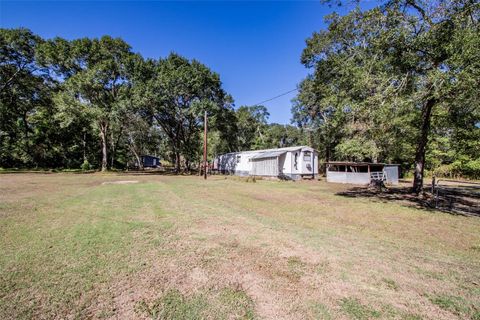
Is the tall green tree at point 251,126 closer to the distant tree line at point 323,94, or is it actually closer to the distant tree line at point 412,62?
the distant tree line at point 323,94

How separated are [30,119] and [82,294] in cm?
4039

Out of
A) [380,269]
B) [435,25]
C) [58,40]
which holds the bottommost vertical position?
[380,269]

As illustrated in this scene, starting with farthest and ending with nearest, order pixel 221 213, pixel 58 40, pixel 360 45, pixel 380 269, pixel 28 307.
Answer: pixel 58 40 → pixel 360 45 → pixel 221 213 → pixel 380 269 → pixel 28 307

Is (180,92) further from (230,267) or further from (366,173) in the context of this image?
(230,267)

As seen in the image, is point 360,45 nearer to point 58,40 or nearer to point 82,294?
point 82,294

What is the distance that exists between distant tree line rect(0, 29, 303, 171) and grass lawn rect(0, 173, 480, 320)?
66.7ft

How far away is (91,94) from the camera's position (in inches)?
976

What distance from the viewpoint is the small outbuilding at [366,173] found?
18797 mm

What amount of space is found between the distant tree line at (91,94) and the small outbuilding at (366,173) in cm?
1460

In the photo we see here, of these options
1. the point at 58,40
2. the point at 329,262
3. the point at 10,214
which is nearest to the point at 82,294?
the point at 329,262

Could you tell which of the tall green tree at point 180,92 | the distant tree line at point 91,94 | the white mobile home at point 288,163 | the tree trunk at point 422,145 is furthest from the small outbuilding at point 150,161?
the tree trunk at point 422,145

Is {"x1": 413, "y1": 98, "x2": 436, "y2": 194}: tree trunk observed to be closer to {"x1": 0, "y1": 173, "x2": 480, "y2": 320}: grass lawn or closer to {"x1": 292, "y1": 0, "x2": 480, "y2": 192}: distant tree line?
{"x1": 292, "y1": 0, "x2": 480, "y2": 192}: distant tree line

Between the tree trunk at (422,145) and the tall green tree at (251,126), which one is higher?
the tall green tree at (251,126)

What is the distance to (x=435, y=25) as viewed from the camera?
341 inches
